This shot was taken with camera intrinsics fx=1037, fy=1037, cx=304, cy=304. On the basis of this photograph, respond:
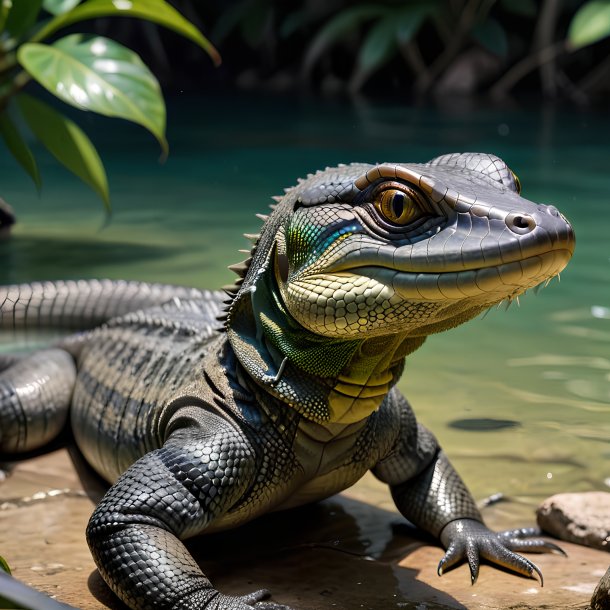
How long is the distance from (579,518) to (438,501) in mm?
519

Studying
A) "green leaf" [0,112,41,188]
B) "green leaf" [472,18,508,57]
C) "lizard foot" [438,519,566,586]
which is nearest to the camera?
"green leaf" [0,112,41,188]

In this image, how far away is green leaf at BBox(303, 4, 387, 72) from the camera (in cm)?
1920

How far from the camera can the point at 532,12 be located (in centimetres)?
1892

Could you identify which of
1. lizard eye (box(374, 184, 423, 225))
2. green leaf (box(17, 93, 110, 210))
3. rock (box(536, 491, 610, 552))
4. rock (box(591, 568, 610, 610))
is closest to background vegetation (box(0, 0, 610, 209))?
rock (box(536, 491, 610, 552))

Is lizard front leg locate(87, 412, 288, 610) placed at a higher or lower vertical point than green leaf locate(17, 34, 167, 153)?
lower

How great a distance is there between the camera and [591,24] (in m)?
12.9

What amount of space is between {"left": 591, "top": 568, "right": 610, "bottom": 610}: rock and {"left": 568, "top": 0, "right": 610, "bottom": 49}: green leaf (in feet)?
33.7

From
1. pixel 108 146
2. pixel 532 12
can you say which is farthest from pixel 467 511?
pixel 532 12

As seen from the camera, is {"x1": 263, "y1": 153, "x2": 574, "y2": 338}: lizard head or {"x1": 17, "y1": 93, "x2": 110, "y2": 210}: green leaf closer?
{"x1": 263, "y1": 153, "x2": 574, "y2": 338}: lizard head

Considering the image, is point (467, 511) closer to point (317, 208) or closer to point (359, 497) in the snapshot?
point (359, 497)

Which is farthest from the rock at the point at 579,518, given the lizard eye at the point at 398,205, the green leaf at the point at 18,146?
the green leaf at the point at 18,146

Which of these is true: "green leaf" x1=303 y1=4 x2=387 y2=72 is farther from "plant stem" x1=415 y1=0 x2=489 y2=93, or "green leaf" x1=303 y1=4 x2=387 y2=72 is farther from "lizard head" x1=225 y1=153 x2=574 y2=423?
"lizard head" x1=225 y1=153 x2=574 y2=423

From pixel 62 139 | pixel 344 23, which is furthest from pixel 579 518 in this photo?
pixel 344 23

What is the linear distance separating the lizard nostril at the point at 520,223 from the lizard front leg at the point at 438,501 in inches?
54.0
